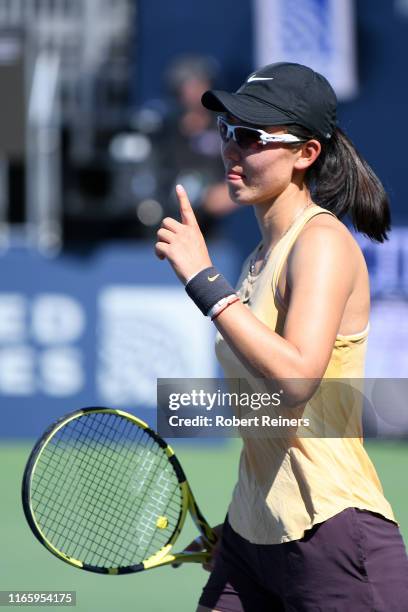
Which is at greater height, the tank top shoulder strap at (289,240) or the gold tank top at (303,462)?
the tank top shoulder strap at (289,240)

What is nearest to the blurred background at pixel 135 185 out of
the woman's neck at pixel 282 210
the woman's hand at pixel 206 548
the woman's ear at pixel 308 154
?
the woman's hand at pixel 206 548

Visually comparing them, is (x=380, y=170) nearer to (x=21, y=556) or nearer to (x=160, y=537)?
(x=21, y=556)

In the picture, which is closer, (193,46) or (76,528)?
(76,528)

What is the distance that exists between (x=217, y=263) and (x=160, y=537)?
4.42 m

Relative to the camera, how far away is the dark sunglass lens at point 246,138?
249 cm

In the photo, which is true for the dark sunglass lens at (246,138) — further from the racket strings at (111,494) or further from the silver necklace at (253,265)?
the racket strings at (111,494)

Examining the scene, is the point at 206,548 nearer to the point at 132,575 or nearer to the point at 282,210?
the point at 282,210

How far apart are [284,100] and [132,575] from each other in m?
2.90

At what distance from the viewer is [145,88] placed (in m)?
8.91

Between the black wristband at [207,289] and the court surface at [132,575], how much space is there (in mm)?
2304

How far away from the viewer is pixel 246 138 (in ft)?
8.20

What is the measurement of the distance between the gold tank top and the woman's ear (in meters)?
0.10

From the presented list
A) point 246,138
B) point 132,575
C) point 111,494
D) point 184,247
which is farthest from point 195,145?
point 184,247

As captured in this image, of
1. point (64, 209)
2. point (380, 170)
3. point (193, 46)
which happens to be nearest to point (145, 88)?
point (193, 46)
